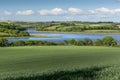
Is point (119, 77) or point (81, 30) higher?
point (119, 77)

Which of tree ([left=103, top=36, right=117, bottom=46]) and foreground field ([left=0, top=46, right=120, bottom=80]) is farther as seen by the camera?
tree ([left=103, top=36, right=117, bottom=46])

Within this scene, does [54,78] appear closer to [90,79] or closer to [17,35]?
[90,79]

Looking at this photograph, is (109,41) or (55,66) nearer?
(55,66)

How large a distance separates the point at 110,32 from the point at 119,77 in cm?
13636

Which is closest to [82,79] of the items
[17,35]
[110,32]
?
[17,35]

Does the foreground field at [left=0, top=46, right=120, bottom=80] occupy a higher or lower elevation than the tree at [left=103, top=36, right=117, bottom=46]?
higher

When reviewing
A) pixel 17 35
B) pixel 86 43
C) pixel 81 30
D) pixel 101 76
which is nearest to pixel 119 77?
pixel 101 76

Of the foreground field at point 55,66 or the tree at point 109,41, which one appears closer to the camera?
the foreground field at point 55,66

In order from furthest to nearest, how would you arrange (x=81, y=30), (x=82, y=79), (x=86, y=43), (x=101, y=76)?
(x=81, y=30) → (x=86, y=43) → (x=101, y=76) → (x=82, y=79)

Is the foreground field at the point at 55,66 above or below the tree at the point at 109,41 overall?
above

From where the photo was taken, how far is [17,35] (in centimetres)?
12319

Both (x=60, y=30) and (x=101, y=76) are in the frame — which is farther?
(x=60, y=30)

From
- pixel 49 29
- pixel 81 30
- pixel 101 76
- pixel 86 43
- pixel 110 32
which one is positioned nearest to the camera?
pixel 101 76

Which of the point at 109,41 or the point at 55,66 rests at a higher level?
the point at 55,66
